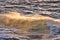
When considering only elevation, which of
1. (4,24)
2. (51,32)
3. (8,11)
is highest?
(8,11)

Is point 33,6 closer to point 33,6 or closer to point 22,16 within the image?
point 33,6

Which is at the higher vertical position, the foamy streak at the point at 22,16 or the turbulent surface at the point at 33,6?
the turbulent surface at the point at 33,6

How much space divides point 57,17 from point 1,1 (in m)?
0.40

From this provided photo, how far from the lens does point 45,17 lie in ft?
4.68

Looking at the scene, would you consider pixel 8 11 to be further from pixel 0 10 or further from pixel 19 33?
pixel 19 33

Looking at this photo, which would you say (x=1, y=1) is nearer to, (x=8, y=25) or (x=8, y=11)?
(x=8, y=11)

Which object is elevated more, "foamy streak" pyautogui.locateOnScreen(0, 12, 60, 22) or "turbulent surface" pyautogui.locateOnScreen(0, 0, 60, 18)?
"turbulent surface" pyautogui.locateOnScreen(0, 0, 60, 18)

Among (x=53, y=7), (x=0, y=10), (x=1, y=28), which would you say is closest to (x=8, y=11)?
(x=0, y=10)

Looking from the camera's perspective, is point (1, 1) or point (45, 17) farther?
point (1, 1)

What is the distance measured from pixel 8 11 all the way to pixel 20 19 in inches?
4.4

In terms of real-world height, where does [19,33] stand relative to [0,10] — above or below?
below

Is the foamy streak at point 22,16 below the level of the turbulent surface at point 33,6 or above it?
below

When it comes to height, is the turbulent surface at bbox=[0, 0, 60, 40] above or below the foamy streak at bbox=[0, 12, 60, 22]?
above

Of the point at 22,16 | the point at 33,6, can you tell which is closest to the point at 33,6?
the point at 33,6
